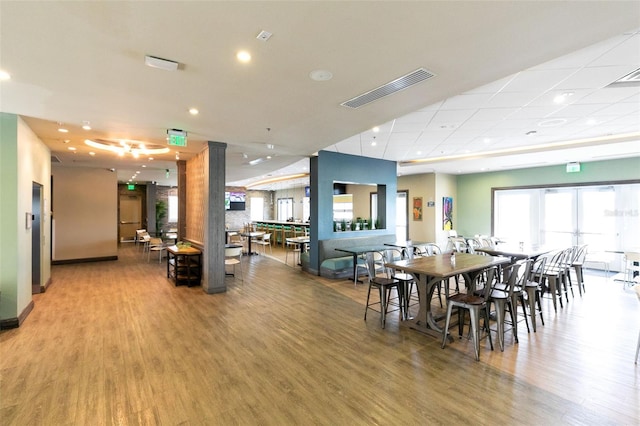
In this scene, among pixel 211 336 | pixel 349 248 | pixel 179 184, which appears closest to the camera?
pixel 211 336

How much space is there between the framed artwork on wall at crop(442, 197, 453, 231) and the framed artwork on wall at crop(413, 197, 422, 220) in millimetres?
851

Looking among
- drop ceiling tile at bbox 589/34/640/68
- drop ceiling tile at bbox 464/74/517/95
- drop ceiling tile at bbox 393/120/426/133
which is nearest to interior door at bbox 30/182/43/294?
drop ceiling tile at bbox 393/120/426/133

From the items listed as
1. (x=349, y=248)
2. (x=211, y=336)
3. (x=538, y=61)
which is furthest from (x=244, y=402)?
(x=349, y=248)

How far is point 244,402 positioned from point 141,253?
34.8ft

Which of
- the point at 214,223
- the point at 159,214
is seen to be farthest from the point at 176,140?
the point at 159,214

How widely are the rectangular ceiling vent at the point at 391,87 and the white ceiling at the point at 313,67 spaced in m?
0.11

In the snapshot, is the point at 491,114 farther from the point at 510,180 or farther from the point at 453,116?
the point at 510,180

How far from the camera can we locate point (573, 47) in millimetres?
2512

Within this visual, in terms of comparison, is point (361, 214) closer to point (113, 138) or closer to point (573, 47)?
point (113, 138)

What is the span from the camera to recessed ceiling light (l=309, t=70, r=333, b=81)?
9.76 ft

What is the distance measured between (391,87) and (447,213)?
925cm

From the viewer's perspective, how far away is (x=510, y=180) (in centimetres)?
1013

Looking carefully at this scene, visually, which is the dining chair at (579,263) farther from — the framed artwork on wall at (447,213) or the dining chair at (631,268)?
the framed artwork on wall at (447,213)

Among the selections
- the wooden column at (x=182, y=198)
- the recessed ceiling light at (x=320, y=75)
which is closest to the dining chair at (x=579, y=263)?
the recessed ceiling light at (x=320, y=75)
